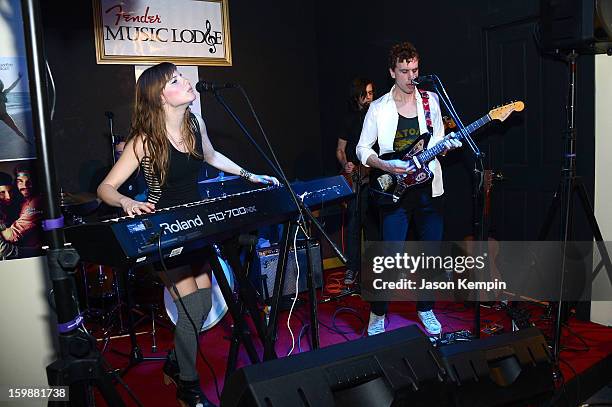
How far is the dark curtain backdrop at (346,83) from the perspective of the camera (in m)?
3.80

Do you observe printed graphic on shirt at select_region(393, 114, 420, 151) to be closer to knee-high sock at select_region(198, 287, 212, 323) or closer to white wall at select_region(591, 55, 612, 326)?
white wall at select_region(591, 55, 612, 326)

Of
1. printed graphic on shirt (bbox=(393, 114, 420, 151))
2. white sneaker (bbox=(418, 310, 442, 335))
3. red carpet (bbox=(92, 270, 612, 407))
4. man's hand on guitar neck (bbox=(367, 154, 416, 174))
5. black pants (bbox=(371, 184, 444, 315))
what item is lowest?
red carpet (bbox=(92, 270, 612, 407))

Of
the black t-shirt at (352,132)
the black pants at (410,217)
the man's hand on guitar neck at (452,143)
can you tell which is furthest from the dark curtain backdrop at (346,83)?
the black pants at (410,217)

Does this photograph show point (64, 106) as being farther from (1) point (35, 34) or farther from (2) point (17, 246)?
(1) point (35, 34)

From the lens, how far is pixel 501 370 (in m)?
1.84

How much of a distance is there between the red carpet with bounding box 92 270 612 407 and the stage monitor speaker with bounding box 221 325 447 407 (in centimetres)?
135

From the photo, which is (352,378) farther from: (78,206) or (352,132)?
(352,132)

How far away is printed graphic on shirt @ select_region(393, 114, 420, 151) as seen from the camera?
329 cm

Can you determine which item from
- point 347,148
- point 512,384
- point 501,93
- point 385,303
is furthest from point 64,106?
point 512,384

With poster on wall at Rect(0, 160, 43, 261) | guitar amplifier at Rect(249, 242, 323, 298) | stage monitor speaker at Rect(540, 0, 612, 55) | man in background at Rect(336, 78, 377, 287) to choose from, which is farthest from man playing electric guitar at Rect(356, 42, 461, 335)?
poster on wall at Rect(0, 160, 43, 261)

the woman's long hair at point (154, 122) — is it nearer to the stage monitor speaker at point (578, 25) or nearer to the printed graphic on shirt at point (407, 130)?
the printed graphic on shirt at point (407, 130)

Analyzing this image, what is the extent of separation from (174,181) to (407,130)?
1.58 m

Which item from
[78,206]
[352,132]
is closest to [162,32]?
[352,132]

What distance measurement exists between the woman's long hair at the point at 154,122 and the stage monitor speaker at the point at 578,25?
81.0 inches
